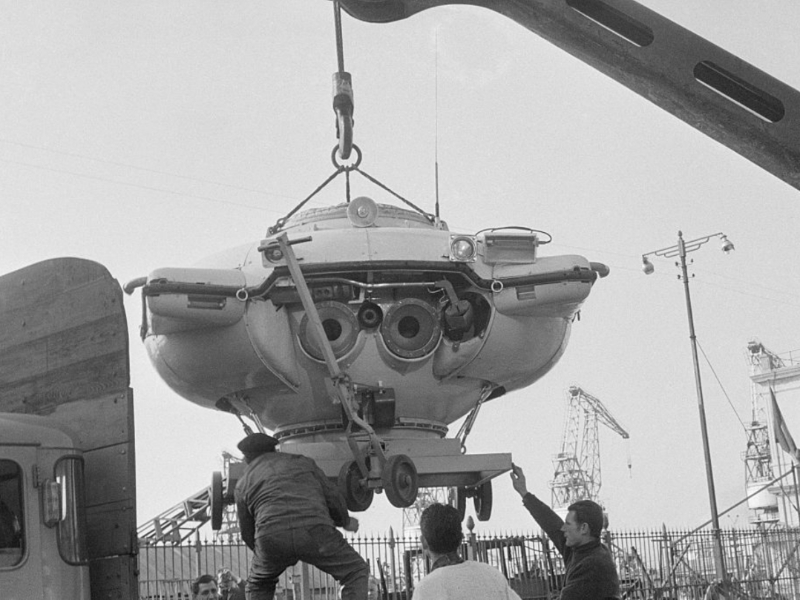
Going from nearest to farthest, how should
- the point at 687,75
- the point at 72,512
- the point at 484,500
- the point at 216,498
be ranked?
1. the point at 687,75
2. the point at 72,512
3. the point at 216,498
4. the point at 484,500

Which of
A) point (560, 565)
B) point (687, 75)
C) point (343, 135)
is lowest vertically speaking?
point (560, 565)

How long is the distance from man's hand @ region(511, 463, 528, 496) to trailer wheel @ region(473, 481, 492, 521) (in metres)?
→ 0.69

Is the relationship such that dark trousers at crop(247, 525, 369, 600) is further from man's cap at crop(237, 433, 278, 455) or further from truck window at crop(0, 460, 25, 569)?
truck window at crop(0, 460, 25, 569)

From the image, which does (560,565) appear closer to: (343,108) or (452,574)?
(343,108)

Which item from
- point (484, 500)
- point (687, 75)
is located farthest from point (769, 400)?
point (687, 75)

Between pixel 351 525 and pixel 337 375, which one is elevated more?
pixel 337 375

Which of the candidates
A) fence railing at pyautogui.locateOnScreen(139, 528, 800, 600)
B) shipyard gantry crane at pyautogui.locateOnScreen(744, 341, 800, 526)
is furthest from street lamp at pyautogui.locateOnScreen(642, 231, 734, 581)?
shipyard gantry crane at pyautogui.locateOnScreen(744, 341, 800, 526)

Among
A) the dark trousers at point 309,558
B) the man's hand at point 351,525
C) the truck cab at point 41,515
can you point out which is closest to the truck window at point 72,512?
the truck cab at point 41,515

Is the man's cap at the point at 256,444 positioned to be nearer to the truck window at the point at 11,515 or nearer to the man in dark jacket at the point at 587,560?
the truck window at the point at 11,515

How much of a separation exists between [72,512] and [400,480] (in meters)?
3.31

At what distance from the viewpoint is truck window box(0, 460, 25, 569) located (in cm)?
530

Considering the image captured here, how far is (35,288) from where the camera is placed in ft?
21.0

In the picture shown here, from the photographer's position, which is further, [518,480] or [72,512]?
[518,480]

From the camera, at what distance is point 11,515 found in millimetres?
5379
